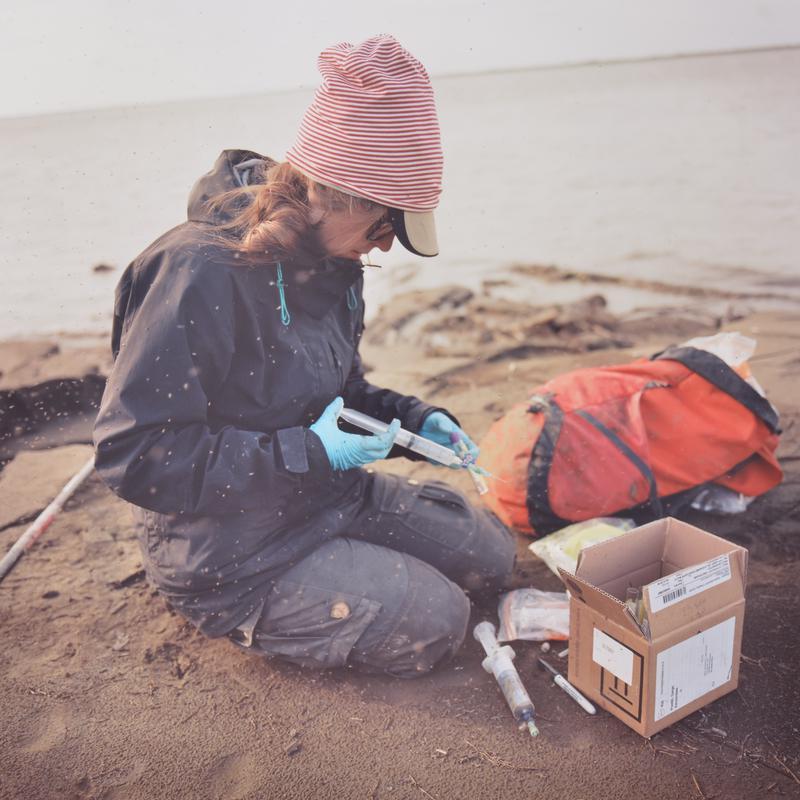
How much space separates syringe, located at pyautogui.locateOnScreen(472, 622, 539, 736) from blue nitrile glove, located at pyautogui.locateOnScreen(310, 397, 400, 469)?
2.15 feet

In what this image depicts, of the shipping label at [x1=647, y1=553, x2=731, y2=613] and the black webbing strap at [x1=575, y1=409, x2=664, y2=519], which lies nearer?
the shipping label at [x1=647, y1=553, x2=731, y2=613]

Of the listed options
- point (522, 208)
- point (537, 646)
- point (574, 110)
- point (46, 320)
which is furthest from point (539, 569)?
point (574, 110)

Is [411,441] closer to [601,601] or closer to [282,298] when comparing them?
[282,298]

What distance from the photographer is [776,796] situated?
5.39ft

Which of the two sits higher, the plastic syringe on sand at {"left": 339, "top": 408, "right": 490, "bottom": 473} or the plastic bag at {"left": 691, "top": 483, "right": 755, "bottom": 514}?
the plastic syringe on sand at {"left": 339, "top": 408, "right": 490, "bottom": 473}

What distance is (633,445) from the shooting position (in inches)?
104

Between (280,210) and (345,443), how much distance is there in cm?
61

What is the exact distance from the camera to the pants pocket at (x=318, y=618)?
6.40ft

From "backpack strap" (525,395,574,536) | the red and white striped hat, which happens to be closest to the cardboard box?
"backpack strap" (525,395,574,536)

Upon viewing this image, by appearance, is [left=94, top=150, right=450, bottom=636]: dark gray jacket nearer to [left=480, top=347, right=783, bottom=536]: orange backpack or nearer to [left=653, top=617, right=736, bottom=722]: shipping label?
[left=480, top=347, right=783, bottom=536]: orange backpack

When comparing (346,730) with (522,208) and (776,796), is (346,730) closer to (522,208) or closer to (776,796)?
(776,796)

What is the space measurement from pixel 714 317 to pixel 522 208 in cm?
529

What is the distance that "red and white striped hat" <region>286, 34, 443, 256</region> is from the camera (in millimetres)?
1712

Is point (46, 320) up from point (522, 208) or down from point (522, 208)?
up
